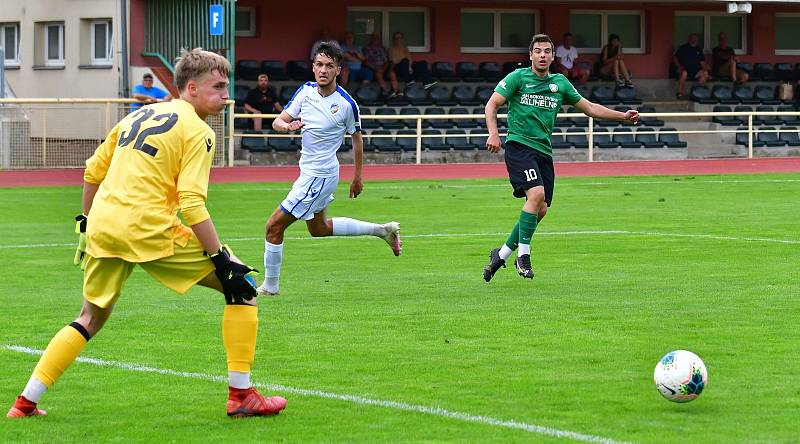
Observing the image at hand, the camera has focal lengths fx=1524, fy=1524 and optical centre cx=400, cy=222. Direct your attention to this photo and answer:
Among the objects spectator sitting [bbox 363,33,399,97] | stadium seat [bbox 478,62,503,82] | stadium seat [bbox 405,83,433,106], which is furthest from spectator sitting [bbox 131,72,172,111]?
stadium seat [bbox 478,62,503,82]

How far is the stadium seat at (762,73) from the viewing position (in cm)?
4078

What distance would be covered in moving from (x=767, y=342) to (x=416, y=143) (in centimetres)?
2423

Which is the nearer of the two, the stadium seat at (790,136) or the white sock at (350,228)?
the white sock at (350,228)

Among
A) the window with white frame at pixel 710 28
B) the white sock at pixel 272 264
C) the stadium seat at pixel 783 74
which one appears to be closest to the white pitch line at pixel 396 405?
the white sock at pixel 272 264

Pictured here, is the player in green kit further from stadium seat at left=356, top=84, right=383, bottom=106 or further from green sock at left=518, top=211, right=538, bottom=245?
stadium seat at left=356, top=84, right=383, bottom=106

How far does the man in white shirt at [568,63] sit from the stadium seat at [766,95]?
498cm

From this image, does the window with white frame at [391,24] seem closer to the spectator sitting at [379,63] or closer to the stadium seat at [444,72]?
the stadium seat at [444,72]

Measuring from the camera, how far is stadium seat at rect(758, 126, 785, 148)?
3603 cm

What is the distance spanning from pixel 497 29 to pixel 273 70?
7305 millimetres

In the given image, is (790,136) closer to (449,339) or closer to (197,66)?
(449,339)

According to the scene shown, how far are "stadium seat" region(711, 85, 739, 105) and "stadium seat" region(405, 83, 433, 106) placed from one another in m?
8.01

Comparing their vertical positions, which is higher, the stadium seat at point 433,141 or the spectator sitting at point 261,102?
the spectator sitting at point 261,102

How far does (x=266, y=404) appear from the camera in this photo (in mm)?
6941

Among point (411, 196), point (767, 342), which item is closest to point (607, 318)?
point (767, 342)
